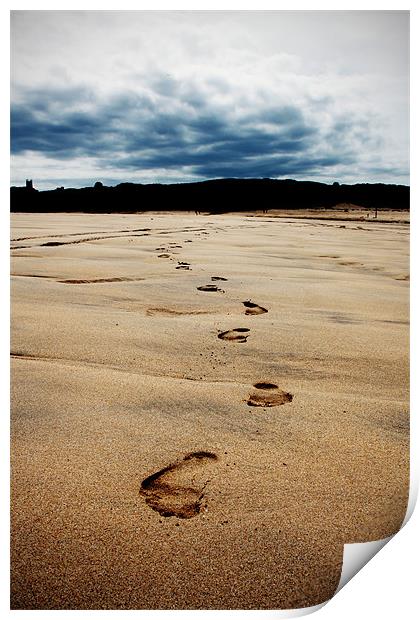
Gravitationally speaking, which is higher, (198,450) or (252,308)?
(252,308)

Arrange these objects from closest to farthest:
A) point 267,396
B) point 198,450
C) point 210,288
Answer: point 198,450, point 267,396, point 210,288

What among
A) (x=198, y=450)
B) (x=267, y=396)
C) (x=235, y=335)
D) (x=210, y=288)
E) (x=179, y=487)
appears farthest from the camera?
(x=210, y=288)

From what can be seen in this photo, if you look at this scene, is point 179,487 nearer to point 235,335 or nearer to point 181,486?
point 181,486

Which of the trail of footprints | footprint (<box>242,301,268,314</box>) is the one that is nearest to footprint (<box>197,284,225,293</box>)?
footprint (<box>242,301,268,314</box>)

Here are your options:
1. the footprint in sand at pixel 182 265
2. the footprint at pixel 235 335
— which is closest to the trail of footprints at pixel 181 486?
the footprint at pixel 235 335

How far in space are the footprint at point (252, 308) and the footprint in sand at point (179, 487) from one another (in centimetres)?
150

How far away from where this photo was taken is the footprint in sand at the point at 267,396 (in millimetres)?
1622

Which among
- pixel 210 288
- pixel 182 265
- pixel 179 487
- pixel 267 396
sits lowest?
pixel 179 487

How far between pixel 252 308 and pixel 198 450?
1549mm

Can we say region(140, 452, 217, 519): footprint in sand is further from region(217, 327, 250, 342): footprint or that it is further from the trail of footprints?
region(217, 327, 250, 342): footprint

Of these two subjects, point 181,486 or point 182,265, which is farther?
point 182,265

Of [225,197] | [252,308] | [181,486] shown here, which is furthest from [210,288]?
[225,197]

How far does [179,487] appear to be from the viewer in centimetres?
118

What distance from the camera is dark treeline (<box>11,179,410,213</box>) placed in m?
28.2
